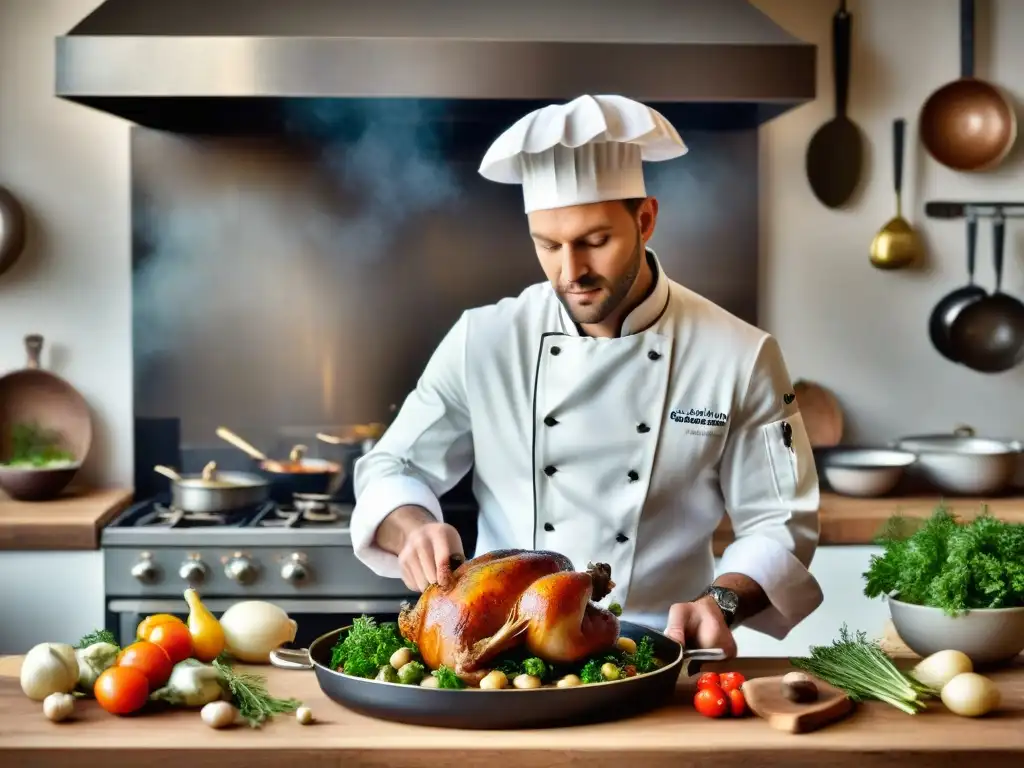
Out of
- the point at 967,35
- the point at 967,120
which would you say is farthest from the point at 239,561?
the point at 967,35

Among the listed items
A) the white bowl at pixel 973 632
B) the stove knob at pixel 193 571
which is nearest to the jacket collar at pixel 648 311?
the white bowl at pixel 973 632

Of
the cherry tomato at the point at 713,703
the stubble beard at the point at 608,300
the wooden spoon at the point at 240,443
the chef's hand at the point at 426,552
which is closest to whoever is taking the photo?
the cherry tomato at the point at 713,703

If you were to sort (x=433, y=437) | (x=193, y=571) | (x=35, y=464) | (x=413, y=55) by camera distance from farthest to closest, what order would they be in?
(x=35, y=464)
(x=193, y=571)
(x=413, y=55)
(x=433, y=437)

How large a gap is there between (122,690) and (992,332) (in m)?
2.81

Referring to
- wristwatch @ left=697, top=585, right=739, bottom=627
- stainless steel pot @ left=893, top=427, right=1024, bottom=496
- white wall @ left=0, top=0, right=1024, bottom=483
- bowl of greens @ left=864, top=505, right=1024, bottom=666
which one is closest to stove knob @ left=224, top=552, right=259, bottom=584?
white wall @ left=0, top=0, right=1024, bottom=483

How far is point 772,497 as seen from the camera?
6.91 feet

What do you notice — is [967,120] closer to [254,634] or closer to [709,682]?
[709,682]

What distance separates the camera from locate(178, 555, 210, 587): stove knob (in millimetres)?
2873

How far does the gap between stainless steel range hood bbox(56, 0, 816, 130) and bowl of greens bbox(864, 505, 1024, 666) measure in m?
1.38

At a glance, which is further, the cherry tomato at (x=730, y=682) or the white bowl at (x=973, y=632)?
the white bowl at (x=973, y=632)

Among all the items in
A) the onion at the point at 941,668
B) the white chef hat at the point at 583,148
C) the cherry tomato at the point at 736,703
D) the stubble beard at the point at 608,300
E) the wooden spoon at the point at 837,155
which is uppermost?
the wooden spoon at the point at 837,155

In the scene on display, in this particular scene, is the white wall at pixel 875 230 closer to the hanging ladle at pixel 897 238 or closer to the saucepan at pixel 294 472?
the hanging ladle at pixel 897 238

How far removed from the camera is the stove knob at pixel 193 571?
9.43ft

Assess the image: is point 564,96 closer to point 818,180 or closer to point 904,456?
point 818,180
